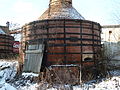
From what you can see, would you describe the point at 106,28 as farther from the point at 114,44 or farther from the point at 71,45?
the point at 71,45

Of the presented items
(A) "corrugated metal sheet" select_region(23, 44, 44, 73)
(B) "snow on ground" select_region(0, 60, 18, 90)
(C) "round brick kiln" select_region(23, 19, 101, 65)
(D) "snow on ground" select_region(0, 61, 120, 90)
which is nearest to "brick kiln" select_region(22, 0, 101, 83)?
(C) "round brick kiln" select_region(23, 19, 101, 65)

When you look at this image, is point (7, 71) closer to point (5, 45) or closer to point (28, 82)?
point (28, 82)

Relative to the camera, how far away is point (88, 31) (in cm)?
1235

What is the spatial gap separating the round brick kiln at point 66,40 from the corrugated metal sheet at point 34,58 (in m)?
0.41

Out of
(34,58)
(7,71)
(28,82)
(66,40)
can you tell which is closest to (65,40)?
(66,40)

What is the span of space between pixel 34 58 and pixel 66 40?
2.19m

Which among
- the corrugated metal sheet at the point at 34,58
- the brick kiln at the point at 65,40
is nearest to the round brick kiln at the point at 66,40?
the brick kiln at the point at 65,40

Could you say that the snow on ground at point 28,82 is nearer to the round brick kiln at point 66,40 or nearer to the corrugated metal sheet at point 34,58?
the corrugated metal sheet at point 34,58

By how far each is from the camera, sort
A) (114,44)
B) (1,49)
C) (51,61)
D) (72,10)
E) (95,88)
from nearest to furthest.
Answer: (95,88) < (51,61) < (72,10) < (114,44) < (1,49)

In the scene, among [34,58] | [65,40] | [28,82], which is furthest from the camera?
[34,58]

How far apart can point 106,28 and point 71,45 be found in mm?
10384

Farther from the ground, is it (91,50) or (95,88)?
(91,50)

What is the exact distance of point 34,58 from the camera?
12.0 metres

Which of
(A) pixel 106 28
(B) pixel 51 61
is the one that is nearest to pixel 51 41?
(B) pixel 51 61
